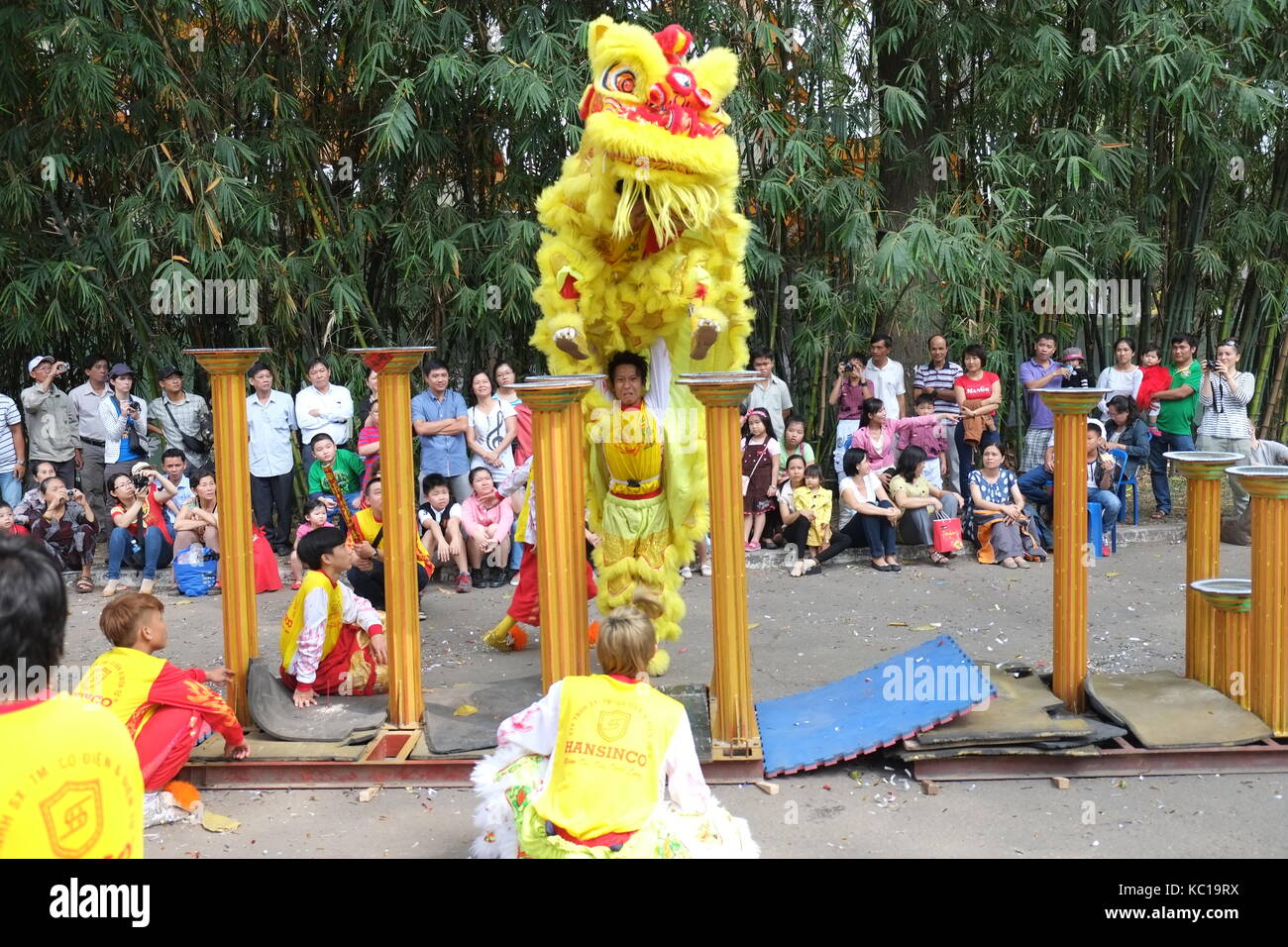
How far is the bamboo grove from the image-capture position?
736 centimetres

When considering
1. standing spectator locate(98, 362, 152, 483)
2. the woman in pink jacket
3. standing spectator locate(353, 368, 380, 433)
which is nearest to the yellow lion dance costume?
the woman in pink jacket

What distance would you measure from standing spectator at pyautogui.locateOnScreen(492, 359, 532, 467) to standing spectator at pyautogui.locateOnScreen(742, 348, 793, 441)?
1306 millimetres

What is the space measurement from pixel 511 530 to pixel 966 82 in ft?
14.0

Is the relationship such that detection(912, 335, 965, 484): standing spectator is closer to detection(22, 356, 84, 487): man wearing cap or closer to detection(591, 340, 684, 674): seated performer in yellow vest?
detection(591, 340, 684, 674): seated performer in yellow vest

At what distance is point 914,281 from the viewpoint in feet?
25.4

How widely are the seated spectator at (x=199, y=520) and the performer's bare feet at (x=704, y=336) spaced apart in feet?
10.6

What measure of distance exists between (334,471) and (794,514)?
8.57ft

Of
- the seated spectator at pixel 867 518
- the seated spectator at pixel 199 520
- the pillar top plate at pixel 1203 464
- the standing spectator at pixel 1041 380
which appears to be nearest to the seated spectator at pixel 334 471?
the seated spectator at pixel 199 520

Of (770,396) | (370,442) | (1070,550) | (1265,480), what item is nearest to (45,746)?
(1070,550)

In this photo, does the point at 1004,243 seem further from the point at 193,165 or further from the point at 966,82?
the point at 193,165

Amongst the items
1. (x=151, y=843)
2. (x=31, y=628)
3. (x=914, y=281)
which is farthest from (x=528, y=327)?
(x=31, y=628)

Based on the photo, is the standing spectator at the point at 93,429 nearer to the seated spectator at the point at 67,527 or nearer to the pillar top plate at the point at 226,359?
the seated spectator at the point at 67,527

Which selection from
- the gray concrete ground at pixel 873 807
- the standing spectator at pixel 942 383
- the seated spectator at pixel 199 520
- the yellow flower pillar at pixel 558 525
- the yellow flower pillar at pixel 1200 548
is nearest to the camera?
the gray concrete ground at pixel 873 807

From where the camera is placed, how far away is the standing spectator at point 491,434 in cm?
732
